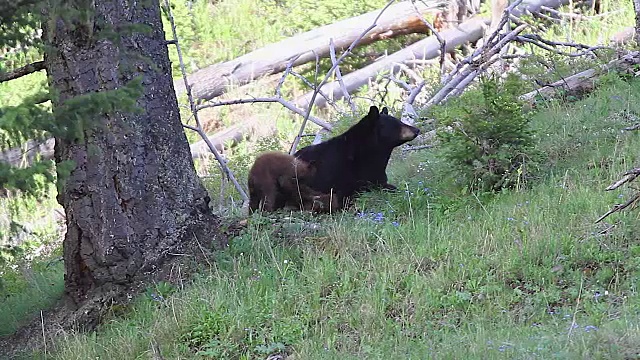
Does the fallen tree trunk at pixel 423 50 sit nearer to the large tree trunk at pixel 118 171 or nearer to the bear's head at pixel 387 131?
the bear's head at pixel 387 131

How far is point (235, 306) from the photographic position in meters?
5.27

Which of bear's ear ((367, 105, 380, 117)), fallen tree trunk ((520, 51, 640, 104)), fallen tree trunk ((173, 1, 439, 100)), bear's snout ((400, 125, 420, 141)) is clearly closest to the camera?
bear's ear ((367, 105, 380, 117))

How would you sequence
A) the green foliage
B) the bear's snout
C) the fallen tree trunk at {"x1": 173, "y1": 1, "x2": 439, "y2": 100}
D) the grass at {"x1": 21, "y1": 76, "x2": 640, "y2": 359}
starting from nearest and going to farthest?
the grass at {"x1": 21, "y1": 76, "x2": 640, "y2": 359} → the green foliage → the bear's snout → the fallen tree trunk at {"x1": 173, "y1": 1, "x2": 439, "y2": 100}

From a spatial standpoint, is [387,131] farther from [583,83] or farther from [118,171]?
[118,171]

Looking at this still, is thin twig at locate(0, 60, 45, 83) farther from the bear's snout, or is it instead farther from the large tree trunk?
the bear's snout

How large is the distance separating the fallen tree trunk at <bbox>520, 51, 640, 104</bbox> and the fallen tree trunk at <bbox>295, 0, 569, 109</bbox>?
393 cm

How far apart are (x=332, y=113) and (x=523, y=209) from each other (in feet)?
24.5

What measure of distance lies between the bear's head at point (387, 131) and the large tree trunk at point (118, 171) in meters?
2.62

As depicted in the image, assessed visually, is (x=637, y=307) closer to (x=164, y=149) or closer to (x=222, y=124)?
(x=164, y=149)

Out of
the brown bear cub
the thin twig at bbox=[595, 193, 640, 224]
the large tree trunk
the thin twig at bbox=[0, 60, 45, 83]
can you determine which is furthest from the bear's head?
the thin twig at bbox=[0, 60, 45, 83]

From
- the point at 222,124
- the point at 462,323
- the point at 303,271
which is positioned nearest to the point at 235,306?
the point at 303,271

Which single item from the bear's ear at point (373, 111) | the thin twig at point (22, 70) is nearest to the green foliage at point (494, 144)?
the bear's ear at point (373, 111)

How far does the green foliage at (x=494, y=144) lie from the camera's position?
6.74 m

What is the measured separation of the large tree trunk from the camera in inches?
225
